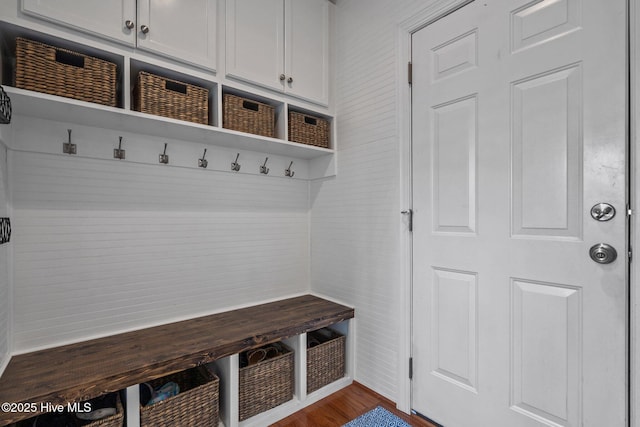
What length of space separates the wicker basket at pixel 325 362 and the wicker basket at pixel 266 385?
0.40 ft

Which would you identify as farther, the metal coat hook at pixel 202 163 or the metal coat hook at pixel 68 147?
the metal coat hook at pixel 202 163

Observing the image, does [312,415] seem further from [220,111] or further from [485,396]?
[220,111]

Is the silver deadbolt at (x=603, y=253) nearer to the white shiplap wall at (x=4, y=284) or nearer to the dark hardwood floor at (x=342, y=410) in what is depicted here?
the dark hardwood floor at (x=342, y=410)

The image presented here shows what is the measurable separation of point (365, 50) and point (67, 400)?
227 cm

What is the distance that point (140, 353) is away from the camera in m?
1.40

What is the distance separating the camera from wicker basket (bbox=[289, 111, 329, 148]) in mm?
2000

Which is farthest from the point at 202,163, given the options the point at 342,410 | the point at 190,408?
the point at 342,410

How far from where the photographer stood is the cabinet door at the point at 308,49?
1958mm

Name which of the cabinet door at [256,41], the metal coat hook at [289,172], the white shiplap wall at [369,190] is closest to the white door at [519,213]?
the white shiplap wall at [369,190]

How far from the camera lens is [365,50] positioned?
2018mm

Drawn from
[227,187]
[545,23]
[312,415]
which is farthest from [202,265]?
[545,23]

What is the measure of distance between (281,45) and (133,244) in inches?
56.8

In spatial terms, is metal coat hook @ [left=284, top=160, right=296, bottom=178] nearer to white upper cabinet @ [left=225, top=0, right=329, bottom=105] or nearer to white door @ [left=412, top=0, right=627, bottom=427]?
white upper cabinet @ [left=225, top=0, right=329, bottom=105]

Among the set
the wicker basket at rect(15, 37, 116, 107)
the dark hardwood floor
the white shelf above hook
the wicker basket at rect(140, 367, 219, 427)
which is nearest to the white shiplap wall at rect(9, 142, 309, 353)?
the white shelf above hook
